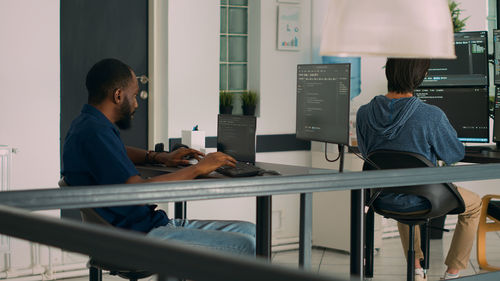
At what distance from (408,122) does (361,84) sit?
226cm

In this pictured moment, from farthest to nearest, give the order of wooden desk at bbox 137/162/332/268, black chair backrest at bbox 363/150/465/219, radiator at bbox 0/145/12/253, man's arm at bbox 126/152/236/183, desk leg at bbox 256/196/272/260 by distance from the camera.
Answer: radiator at bbox 0/145/12/253, black chair backrest at bbox 363/150/465/219, man's arm at bbox 126/152/236/183, desk leg at bbox 256/196/272/260, wooden desk at bbox 137/162/332/268

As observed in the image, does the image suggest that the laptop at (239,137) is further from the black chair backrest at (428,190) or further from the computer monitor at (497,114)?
the computer monitor at (497,114)

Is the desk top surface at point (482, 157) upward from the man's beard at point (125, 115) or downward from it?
downward

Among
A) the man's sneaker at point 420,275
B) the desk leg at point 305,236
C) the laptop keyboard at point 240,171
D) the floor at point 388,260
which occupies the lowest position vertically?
the floor at point 388,260

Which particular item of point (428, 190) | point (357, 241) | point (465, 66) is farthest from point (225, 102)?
point (357, 241)

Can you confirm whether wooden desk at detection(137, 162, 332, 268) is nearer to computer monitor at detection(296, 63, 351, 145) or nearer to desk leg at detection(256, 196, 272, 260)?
desk leg at detection(256, 196, 272, 260)

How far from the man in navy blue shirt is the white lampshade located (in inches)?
40.6

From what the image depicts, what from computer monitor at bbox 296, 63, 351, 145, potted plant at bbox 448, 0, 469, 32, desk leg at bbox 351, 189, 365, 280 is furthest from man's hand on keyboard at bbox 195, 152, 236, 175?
potted plant at bbox 448, 0, 469, 32

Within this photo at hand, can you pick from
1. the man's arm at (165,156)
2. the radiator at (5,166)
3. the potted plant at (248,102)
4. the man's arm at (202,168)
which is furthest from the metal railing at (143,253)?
the potted plant at (248,102)

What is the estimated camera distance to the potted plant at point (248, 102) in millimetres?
5418

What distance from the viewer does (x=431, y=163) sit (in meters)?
3.35

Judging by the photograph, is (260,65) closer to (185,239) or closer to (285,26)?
(285,26)

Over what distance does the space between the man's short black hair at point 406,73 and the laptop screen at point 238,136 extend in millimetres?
689

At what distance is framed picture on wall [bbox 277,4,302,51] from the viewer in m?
5.45
